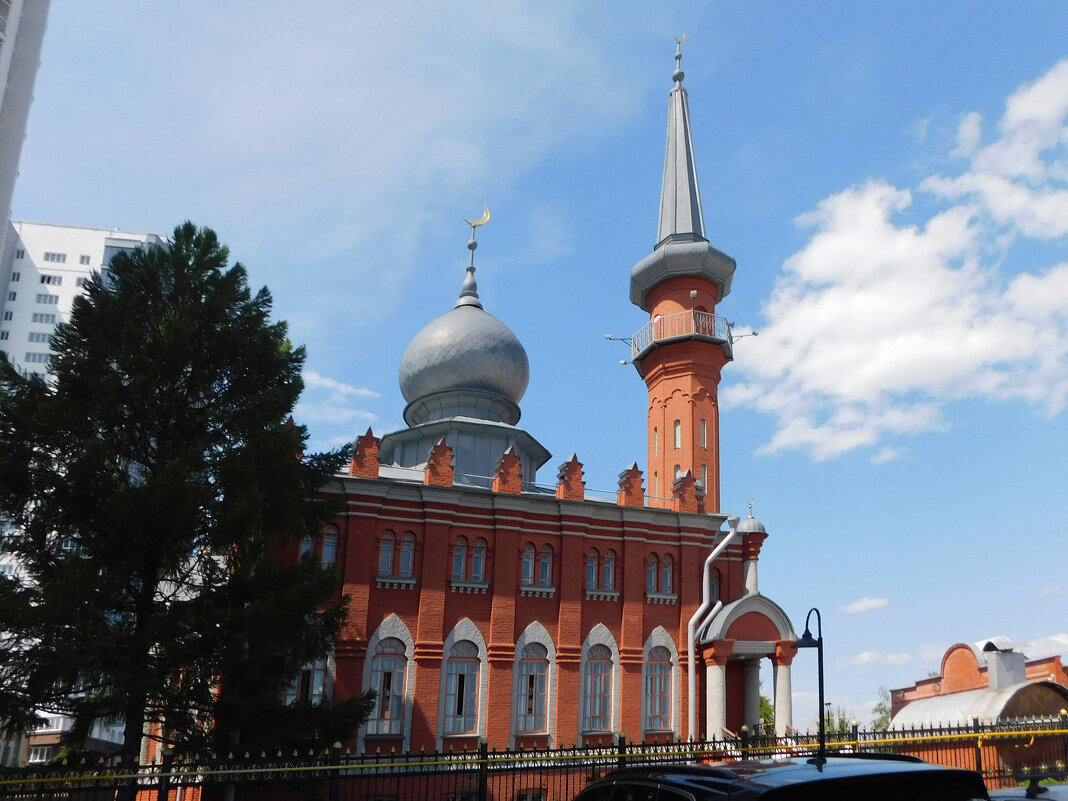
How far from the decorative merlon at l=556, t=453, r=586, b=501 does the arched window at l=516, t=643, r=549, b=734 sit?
4.06 m

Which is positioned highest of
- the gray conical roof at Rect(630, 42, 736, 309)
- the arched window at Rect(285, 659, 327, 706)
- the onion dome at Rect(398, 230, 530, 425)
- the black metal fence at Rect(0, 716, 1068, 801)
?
the gray conical roof at Rect(630, 42, 736, 309)

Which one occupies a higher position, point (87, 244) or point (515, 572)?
point (87, 244)

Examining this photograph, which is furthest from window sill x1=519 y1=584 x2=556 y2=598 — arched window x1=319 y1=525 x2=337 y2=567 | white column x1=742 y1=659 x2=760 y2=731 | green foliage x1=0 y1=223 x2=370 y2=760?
green foliage x1=0 y1=223 x2=370 y2=760

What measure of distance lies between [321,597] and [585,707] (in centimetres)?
950

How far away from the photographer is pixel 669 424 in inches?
1144

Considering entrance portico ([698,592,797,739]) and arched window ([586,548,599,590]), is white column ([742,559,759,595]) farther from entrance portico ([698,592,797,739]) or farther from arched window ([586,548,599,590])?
arched window ([586,548,599,590])

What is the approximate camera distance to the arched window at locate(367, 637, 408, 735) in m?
20.6

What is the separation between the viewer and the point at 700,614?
79.7 ft

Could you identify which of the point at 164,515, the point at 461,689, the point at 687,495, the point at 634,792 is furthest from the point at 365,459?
the point at 634,792

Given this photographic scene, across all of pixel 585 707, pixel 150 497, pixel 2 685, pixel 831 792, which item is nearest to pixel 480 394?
pixel 585 707

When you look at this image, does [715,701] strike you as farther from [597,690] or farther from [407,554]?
[407,554]

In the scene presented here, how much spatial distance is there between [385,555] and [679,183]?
59.6 feet

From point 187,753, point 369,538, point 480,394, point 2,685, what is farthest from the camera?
point 480,394

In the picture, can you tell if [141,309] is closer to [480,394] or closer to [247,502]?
[247,502]
